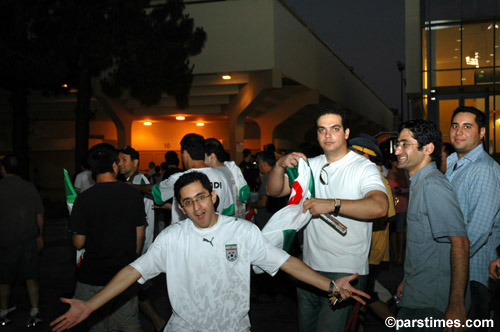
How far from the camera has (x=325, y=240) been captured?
139 inches

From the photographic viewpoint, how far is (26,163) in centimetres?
1753

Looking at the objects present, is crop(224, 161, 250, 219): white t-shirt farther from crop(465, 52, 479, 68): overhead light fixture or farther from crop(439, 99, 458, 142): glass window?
crop(465, 52, 479, 68): overhead light fixture

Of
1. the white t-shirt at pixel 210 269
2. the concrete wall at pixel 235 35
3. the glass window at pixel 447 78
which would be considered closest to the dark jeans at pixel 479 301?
the white t-shirt at pixel 210 269

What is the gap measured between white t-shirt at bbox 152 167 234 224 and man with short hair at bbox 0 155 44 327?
212 centimetres

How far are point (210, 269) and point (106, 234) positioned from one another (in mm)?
1646

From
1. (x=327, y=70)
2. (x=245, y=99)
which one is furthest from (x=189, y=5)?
(x=327, y=70)

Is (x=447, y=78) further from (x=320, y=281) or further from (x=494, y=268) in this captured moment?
(x=320, y=281)

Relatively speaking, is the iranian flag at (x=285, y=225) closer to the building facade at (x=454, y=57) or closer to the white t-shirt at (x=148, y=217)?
the white t-shirt at (x=148, y=217)

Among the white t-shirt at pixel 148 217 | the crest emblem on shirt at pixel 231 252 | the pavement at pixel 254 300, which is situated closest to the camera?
the crest emblem on shirt at pixel 231 252

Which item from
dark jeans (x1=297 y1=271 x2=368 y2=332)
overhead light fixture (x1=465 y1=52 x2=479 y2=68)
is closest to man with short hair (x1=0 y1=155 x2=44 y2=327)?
dark jeans (x1=297 y1=271 x2=368 y2=332)

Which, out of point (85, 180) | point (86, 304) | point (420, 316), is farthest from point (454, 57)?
point (86, 304)

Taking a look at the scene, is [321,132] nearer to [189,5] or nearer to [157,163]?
[189,5]

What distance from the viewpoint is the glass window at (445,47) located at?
21125 mm

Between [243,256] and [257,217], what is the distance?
4608 millimetres
